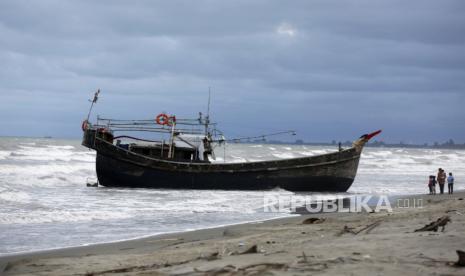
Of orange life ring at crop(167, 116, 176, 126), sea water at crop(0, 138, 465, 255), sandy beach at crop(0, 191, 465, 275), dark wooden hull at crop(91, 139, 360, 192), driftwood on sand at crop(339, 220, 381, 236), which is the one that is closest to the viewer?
sandy beach at crop(0, 191, 465, 275)

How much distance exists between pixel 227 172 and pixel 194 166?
133 centimetres

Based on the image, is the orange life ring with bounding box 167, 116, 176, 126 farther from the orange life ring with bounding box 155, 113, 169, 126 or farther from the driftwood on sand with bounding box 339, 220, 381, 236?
the driftwood on sand with bounding box 339, 220, 381, 236

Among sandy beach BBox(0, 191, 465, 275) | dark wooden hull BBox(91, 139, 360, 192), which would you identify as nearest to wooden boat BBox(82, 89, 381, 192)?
dark wooden hull BBox(91, 139, 360, 192)

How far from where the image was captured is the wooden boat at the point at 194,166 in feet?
84.9

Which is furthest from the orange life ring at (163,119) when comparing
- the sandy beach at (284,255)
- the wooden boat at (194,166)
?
the sandy beach at (284,255)

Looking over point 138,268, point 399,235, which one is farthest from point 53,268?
point 399,235

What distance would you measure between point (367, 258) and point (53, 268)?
3945 mm

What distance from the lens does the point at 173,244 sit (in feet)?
34.7

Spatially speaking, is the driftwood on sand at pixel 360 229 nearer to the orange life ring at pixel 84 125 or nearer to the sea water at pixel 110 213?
the sea water at pixel 110 213

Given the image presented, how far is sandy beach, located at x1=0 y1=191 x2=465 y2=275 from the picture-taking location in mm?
6418

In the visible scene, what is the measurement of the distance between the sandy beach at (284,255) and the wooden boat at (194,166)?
14053 millimetres

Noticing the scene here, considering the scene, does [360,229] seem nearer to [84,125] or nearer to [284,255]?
[284,255]

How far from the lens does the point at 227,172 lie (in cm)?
2580

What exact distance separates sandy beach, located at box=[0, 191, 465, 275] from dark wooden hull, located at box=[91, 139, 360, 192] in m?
14.0
